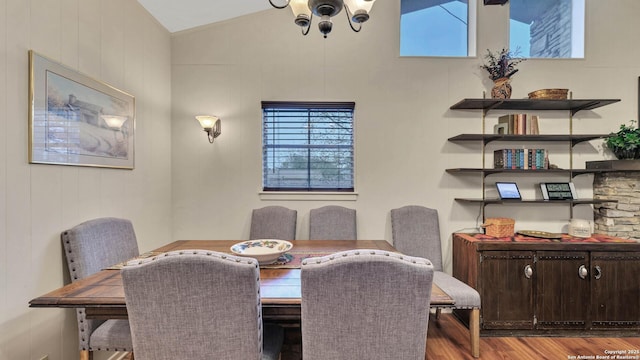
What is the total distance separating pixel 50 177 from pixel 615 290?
4.24 m

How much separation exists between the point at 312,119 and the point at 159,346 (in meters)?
2.35

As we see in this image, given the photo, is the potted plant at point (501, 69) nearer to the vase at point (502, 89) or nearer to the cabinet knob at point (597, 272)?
the vase at point (502, 89)

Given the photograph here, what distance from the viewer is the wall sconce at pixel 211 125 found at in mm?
2725

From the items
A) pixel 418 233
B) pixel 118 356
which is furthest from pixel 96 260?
pixel 418 233

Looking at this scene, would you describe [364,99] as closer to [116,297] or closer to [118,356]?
[116,297]

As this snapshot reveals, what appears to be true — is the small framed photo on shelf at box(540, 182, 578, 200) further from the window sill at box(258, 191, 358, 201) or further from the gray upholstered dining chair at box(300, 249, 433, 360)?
the gray upholstered dining chair at box(300, 249, 433, 360)

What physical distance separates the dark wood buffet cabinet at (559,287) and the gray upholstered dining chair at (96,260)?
262 cm

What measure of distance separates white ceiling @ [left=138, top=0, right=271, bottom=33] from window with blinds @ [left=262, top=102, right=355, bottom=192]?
101cm

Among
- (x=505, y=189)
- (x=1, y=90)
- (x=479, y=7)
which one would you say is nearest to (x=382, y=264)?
(x=1, y=90)

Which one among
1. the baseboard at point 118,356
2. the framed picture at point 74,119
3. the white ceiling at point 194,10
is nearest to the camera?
the framed picture at point 74,119

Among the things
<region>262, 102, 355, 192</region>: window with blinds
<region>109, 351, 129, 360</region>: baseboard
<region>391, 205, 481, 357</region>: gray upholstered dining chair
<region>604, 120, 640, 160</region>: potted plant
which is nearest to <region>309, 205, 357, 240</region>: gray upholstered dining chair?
<region>262, 102, 355, 192</region>: window with blinds

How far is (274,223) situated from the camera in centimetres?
278

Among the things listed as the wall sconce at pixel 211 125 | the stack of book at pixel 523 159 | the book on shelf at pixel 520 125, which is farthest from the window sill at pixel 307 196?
the book on shelf at pixel 520 125

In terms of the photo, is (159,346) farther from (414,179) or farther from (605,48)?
(605,48)
